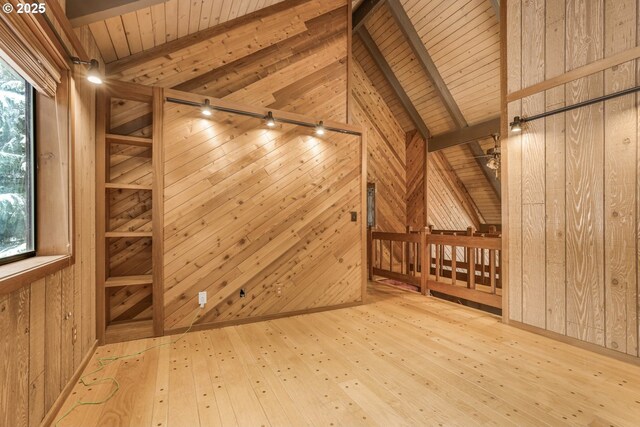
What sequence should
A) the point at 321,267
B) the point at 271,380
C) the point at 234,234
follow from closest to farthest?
the point at 271,380 → the point at 234,234 → the point at 321,267

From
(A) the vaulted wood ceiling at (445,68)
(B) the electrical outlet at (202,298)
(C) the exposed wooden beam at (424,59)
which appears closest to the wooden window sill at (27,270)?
(B) the electrical outlet at (202,298)

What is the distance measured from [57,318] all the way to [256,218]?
1821 millimetres

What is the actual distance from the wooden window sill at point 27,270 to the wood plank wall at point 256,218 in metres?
1.13

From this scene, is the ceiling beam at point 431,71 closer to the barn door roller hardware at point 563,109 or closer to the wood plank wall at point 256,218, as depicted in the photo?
the wood plank wall at point 256,218

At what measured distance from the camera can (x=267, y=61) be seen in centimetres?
354

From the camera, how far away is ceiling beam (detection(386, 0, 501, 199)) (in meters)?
5.00

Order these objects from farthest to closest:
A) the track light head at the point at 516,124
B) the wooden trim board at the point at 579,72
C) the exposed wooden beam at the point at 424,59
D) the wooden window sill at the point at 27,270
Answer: the exposed wooden beam at the point at 424,59, the track light head at the point at 516,124, the wooden trim board at the point at 579,72, the wooden window sill at the point at 27,270

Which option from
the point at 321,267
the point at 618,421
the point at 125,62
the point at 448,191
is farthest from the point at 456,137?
the point at 125,62

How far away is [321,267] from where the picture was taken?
3.63 metres

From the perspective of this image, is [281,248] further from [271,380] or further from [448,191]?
[448,191]

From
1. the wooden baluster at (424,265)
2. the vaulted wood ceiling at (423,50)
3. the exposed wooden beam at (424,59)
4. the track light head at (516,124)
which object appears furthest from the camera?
the exposed wooden beam at (424,59)

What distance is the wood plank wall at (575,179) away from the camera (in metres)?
2.32

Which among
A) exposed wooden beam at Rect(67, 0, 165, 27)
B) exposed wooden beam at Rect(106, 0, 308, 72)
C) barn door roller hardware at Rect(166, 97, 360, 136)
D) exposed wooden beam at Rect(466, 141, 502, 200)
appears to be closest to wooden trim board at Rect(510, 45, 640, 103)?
barn door roller hardware at Rect(166, 97, 360, 136)

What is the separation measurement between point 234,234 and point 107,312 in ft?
4.71
